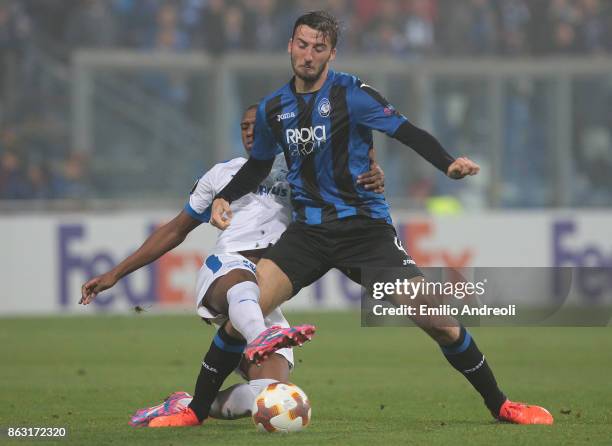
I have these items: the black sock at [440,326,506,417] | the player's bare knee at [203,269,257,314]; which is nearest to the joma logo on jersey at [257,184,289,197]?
the player's bare knee at [203,269,257,314]

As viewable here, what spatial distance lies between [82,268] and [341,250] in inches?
368

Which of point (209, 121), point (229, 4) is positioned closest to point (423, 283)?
point (209, 121)

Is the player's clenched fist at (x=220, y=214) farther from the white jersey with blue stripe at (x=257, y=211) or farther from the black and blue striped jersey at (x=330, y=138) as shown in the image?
the white jersey with blue stripe at (x=257, y=211)

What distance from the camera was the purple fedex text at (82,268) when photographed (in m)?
15.5

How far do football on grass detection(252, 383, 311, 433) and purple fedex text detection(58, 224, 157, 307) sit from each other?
9.28m

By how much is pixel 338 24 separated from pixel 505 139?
1183 centimetres

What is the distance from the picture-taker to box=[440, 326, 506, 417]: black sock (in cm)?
662

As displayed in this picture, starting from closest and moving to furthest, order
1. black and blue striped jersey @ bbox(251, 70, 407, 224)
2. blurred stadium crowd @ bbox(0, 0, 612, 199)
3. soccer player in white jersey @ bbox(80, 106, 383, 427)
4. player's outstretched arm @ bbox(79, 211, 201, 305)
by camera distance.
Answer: black and blue striped jersey @ bbox(251, 70, 407, 224) → soccer player in white jersey @ bbox(80, 106, 383, 427) → player's outstretched arm @ bbox(79, 211, 201, 305) → blurred stadium crowd @ bbox(0, 0, 612, 199)

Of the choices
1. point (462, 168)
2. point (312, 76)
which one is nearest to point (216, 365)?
point (312, 76)

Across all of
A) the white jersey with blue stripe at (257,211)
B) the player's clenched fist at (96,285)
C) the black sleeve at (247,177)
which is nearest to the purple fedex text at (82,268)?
the white jersey with blue stripe at (257,211)

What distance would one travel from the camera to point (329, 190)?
6668 millimetres

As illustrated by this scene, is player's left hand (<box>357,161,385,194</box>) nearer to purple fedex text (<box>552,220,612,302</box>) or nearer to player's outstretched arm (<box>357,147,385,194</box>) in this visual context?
player's outstretched arm (<box>357,147,385,194</box>)

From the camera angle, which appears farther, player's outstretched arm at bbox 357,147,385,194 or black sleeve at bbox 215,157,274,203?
black sleeve at bbox 215,157,274,203

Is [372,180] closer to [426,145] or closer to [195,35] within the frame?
[426,145]
